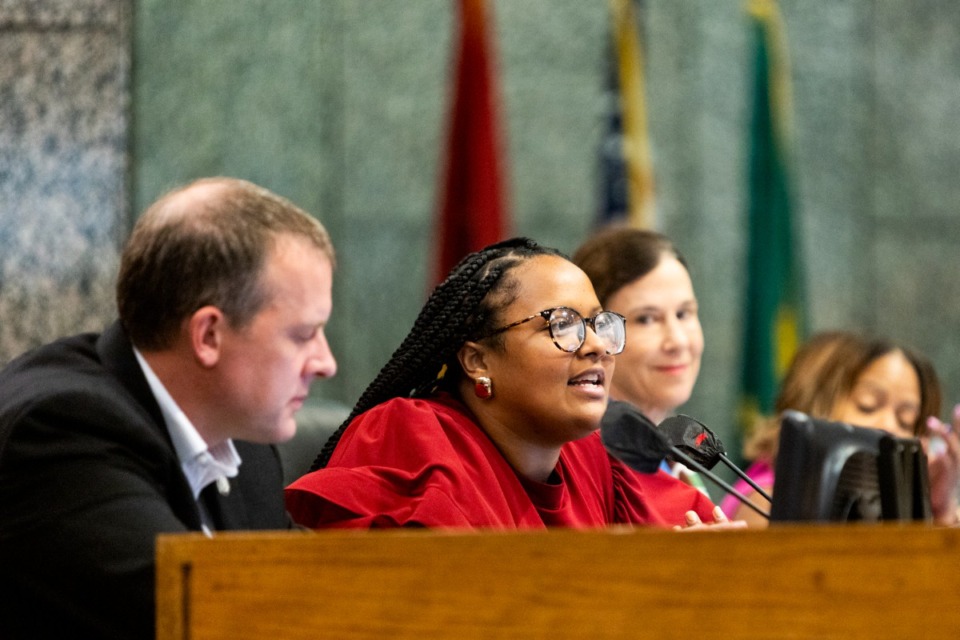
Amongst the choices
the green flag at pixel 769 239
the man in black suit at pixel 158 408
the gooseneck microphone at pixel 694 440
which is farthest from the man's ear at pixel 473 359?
the green flag at pixel 769 239

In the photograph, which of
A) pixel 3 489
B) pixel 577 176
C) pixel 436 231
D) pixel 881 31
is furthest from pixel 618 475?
pixel 881 31

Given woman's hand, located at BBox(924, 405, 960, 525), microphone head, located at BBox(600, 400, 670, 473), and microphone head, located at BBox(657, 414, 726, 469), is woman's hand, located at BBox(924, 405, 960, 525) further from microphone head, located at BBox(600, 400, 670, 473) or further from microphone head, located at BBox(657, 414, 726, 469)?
microphone head, located at BBox(600, 400, 670, 473)

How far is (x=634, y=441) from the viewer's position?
1.72 m

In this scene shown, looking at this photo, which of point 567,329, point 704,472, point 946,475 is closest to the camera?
point 704,472

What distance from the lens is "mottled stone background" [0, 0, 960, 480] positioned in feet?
14.3

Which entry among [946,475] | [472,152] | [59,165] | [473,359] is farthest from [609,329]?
[472,152]

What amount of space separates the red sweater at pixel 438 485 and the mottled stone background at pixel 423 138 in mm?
2267

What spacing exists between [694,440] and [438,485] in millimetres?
459

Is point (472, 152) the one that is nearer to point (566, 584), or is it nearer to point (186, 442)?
point (186, 442)

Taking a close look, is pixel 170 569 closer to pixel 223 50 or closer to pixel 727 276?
pixel 223 50

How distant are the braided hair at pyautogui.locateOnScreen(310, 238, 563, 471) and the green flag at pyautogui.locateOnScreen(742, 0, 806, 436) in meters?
2.69

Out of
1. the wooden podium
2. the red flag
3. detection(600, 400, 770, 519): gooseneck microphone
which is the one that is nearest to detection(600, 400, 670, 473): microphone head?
detection(600, 400, 770, 519): gooseneck microphone

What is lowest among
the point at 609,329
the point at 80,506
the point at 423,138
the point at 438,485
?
the point at 438,485

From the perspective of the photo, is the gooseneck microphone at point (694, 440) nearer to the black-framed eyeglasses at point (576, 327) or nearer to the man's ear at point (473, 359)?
the black-framed eyeglasses at point (576, 327)
